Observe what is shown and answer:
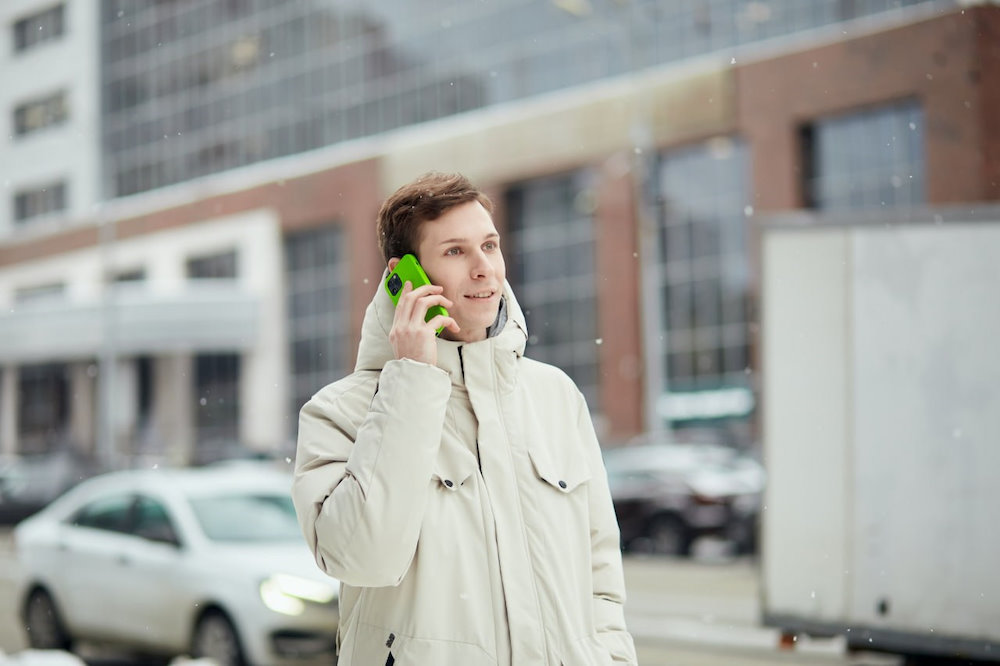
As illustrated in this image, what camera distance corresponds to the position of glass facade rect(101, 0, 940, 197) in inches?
1367

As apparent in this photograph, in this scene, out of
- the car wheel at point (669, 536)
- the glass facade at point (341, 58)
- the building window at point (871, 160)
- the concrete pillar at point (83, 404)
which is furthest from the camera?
the concrete pillar at point (83, 404)

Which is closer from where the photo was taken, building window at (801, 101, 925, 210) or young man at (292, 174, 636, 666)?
young man at (292, 174, 636, 666)

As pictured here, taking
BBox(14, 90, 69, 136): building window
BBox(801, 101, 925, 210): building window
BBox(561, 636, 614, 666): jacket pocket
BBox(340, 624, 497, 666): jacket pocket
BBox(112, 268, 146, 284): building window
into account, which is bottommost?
BBox(561, 636, 614, 666): jacket pocket

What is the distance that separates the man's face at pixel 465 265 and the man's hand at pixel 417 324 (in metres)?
0.06

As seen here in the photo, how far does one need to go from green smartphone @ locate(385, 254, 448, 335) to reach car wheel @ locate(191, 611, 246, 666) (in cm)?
595

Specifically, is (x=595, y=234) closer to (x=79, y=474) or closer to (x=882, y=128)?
(x=882, y=128)

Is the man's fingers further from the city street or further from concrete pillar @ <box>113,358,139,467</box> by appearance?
concrete pillar @ <box>113,358,139,467</box>

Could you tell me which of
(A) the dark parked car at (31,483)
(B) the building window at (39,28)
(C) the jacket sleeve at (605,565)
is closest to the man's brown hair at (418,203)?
(C) the jacket sleeve at (605,565)

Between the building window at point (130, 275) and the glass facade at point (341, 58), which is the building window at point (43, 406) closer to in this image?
the building window at point (130, 275)

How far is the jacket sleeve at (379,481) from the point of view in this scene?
2.18 m

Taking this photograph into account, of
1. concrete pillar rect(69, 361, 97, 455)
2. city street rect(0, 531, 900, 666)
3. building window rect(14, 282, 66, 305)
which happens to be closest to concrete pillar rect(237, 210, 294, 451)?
concrete pillar rect(69, 361, 97, 455)

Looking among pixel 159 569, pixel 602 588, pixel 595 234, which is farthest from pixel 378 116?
pixel 602 588

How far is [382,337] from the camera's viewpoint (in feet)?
8.07

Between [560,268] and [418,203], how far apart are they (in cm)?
3474
